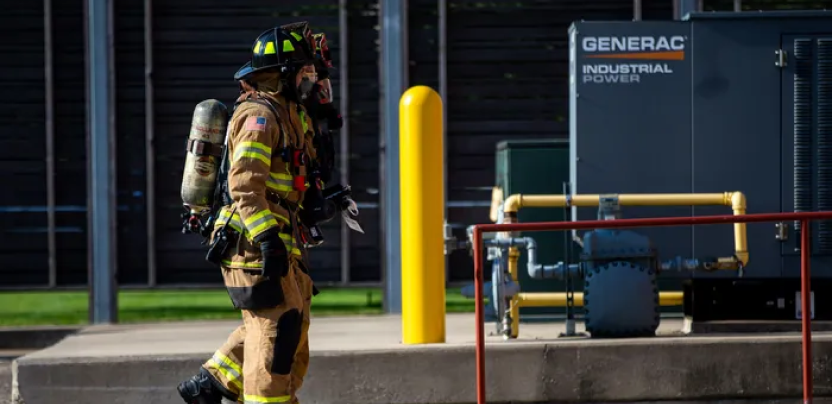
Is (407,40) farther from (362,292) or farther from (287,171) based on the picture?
(287,171)

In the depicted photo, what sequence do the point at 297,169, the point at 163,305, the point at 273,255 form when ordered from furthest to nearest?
the point at 163,305
the point at 297,169
the point at 273,255

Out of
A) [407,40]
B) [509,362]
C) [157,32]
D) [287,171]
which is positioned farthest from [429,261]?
[157,32]

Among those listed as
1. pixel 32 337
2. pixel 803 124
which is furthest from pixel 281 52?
pixel 32 337

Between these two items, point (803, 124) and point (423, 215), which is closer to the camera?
point (423, 215)

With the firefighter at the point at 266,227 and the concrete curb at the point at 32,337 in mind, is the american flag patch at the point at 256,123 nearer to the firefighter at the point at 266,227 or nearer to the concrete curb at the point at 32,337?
the firefighter at the point at 266,227

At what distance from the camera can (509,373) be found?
320 inches

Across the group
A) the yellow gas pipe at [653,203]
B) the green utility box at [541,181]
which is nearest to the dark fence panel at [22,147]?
the green utility box at [541,181]

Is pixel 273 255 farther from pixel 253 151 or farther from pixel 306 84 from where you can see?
pixel 306 84

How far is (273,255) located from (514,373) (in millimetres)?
2316

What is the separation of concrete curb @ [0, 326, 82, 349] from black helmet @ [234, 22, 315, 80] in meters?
5.25

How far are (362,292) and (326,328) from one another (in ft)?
9.50

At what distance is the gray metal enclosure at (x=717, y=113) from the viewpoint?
9570 mm

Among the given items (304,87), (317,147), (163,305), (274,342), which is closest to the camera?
(274,342)

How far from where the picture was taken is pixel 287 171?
6.69 meters
